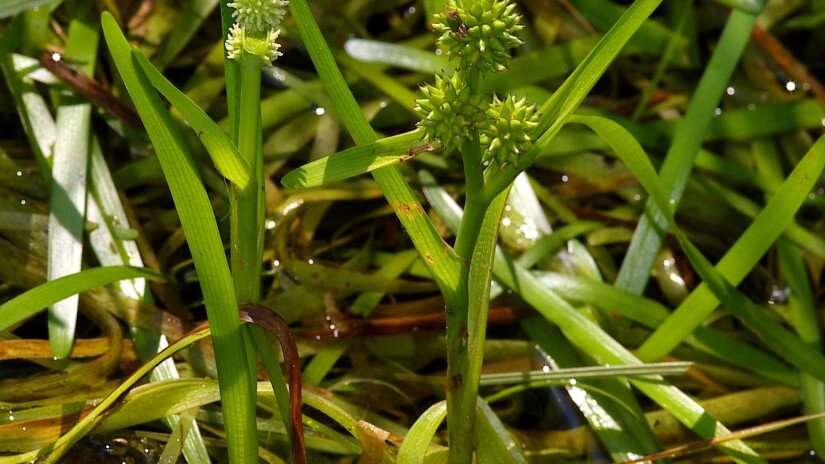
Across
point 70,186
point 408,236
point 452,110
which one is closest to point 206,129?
point 452,110

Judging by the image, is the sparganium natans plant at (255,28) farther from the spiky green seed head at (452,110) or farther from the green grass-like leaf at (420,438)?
the green grass-like leaf at (420,438)

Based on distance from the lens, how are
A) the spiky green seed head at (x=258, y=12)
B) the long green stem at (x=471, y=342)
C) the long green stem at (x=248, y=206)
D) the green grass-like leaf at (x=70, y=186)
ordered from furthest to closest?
the green grass-like leaf at (x=70, y=186)
the long green stem at (x=471, y=342)
the long green stem at (x=248, y=206)
the spiky green seed head at (x=258, y=12)

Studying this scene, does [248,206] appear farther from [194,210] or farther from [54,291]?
[54,291]

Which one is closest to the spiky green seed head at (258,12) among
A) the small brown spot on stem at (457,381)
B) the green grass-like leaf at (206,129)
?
the green grass-like leaf at (206,129)

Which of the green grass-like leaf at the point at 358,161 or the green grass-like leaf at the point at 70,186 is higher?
the green grass-like leaf at the point at 70,186

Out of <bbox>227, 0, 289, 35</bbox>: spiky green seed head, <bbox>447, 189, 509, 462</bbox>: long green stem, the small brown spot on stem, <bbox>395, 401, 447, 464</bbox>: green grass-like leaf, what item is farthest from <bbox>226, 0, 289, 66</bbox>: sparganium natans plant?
<bbox>395, 401, 447, 464</bbox>: green grass-like leaf

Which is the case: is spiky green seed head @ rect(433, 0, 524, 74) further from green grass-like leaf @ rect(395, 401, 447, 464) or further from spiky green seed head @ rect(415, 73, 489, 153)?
green grass-like leaf @ rect(395, 401, 447, 464)

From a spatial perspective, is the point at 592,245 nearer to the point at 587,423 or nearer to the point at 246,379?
the point at 587,423
